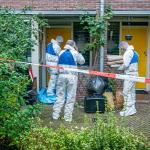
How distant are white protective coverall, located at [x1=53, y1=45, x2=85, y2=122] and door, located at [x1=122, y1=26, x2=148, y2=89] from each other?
4767mm

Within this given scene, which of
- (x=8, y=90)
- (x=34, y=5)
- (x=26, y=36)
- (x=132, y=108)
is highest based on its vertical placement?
(x=34, y=5)

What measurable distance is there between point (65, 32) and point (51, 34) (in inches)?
19.9

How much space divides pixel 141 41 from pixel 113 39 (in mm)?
986

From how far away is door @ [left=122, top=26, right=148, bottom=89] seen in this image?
14891 millimetres

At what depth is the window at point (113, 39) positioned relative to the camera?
1482 centimetres

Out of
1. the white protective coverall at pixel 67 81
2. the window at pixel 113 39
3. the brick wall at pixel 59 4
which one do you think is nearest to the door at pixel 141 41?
the window at pixel 113 39

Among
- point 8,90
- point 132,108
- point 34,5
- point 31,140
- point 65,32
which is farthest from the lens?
point 65,32

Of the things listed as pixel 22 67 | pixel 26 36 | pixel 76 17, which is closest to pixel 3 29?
pixel 26 36

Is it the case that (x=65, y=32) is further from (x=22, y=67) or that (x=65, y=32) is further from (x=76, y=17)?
(x=22, y=67)

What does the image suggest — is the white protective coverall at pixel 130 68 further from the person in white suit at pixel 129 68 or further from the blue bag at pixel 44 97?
the blue bag at pixel 44 97

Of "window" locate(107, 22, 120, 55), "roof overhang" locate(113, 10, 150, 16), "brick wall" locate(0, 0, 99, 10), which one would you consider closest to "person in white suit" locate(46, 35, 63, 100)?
"brick wall" locate(0, 0, 99, 10)

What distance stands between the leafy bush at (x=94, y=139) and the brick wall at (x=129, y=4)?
320 inches

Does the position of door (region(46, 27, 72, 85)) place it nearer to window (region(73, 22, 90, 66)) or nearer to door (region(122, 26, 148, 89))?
window (region(73, 22, 90, 66))

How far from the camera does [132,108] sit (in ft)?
37.1
